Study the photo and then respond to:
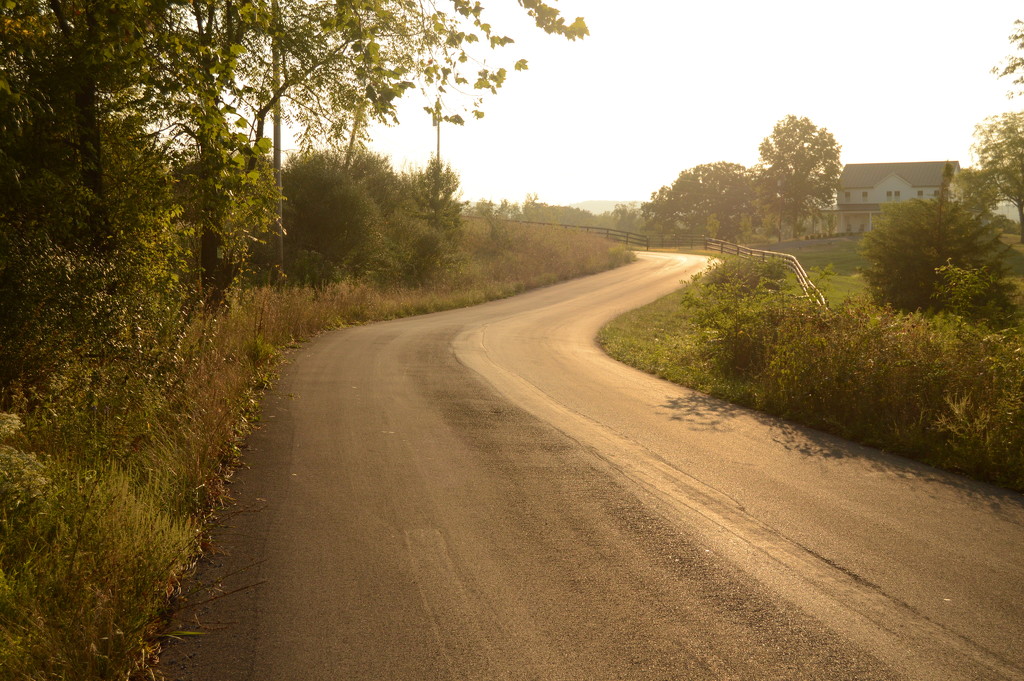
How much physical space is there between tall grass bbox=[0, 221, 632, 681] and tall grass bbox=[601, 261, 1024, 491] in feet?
23.7

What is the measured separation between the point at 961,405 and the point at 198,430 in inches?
313

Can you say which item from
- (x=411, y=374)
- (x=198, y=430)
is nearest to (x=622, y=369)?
(x=411, y=374)

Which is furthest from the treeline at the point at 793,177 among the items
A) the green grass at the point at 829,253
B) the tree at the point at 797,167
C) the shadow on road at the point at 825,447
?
the shadow on road at the point at 825,447

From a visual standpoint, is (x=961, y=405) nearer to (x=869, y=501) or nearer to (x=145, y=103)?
(x=869, y=501)

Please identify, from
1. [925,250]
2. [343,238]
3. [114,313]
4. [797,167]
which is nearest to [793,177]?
[797,167]

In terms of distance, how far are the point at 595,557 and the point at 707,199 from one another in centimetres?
10990

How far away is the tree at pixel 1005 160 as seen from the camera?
246ft

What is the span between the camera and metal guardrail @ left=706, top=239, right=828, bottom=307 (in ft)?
44.5

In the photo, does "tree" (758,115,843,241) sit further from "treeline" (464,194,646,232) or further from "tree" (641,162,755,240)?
"treeline" (464,194,646,232)

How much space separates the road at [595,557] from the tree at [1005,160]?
82.7 meters

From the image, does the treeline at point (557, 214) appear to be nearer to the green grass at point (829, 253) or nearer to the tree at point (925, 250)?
the green grass at point (829, 253)

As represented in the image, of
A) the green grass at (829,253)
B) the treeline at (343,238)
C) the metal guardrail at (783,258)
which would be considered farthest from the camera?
the green grass at (829,253)

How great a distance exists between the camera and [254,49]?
56.3 feet

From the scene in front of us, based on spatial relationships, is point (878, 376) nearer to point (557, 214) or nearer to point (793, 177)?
point (793, 177)
